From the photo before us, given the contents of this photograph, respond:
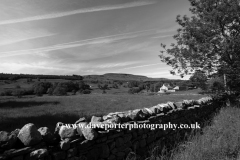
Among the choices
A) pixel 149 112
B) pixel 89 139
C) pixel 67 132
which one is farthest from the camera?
pixel 149 112

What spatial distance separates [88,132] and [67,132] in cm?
41

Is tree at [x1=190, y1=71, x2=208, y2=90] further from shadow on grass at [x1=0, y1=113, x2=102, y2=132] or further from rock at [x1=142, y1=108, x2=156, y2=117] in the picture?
shadow on grass at [x1=0, y1=113, x2=102, y2=132]

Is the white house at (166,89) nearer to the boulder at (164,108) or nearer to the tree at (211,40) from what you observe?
the tree at (211,40)

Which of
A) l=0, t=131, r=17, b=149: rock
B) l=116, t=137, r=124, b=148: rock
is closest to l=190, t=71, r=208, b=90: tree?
l=116, t=137, r=124, b=148: rock

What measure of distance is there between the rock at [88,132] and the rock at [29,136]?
81 cm

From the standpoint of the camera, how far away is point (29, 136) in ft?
7.39

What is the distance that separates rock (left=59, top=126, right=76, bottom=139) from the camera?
2707 mm

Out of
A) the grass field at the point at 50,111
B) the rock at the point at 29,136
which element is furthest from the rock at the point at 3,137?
the grass field at the point at 50,111

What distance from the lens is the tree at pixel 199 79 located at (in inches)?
334

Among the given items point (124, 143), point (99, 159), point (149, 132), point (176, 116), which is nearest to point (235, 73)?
point (176, 116)

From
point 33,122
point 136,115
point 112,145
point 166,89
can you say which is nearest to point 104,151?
point 112,145

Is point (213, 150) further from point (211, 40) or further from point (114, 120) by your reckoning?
point (211, 40)

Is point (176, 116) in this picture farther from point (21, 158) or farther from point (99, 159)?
point (21, 158)

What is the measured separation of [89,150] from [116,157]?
82cm
